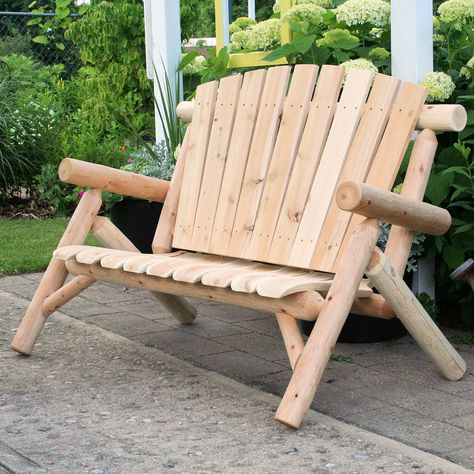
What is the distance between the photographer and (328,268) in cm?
324

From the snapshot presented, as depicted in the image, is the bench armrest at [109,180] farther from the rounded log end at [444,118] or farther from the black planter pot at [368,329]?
the rounded log end at [444,118]

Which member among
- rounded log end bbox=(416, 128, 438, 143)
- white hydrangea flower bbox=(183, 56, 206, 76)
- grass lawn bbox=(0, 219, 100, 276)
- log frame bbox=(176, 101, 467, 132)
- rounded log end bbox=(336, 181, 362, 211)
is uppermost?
log frame bbox=(176, 101, 467, 132)

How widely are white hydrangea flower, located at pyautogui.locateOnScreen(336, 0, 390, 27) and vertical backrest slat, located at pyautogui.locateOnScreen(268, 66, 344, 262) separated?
57 cm

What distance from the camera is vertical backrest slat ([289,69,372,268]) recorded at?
3.31m

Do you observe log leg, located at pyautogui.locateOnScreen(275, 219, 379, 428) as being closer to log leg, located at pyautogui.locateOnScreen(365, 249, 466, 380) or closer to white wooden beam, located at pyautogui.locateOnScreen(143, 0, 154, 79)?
log leg, located at pyautogui.locateOnScreen(365, 249, 466, 380)

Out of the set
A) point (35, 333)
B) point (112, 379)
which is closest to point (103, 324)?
point (35, 333)

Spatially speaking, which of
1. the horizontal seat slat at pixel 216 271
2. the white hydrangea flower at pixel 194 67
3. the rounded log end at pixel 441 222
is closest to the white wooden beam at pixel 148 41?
the white hydrangea flower at pixel 194 67

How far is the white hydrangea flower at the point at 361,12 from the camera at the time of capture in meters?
3.87

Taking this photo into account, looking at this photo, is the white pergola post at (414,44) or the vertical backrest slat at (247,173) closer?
the vertical backrest slat at (247,173)

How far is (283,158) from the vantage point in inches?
138

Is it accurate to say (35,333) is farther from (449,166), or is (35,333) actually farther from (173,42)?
(173,42)

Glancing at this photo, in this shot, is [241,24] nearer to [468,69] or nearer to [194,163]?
[194,163]

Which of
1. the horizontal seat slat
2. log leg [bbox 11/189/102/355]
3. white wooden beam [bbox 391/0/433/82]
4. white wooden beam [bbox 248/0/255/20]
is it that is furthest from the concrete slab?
white wooden beam [bbox 248/0/255/20]

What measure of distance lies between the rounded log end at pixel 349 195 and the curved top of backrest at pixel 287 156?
0.51m
